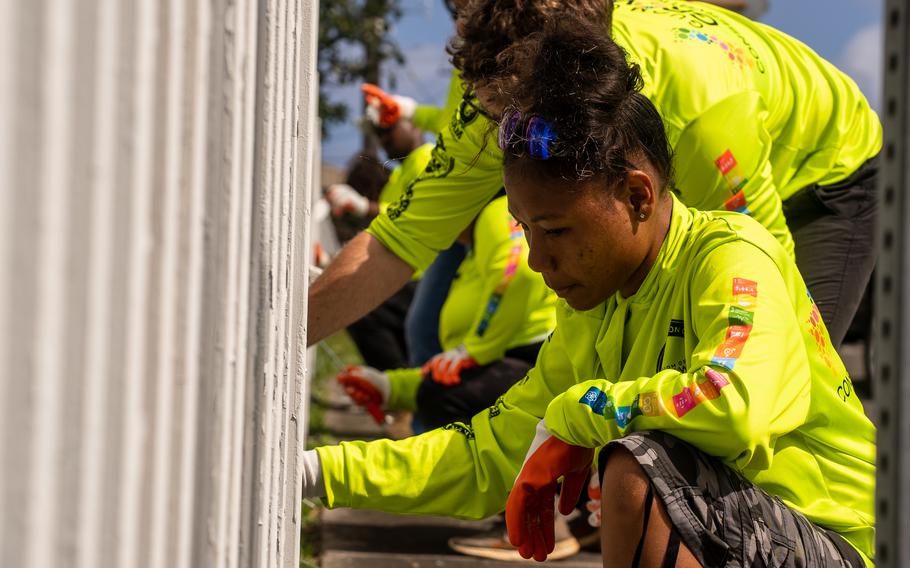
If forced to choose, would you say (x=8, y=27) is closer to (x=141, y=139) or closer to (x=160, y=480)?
(x=141, y=139)

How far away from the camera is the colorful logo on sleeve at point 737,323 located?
1874 mm

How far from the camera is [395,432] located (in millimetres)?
6293

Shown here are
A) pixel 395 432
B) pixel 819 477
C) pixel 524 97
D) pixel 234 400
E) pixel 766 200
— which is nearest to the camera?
pixel 234 400

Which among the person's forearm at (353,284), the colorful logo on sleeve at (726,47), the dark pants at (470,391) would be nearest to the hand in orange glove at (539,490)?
the person's forearm at (353,284)

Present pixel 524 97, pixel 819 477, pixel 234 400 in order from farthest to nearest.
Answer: pixel 524 97, pixel 819 477, pixel 234 400

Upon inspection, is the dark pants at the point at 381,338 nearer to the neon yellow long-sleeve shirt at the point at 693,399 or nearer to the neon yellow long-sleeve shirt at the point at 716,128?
the neon yellow long-sleeve shirt at the point at 716,128

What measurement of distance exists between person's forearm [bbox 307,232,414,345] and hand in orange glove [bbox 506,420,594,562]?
835 mm

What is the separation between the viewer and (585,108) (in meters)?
2.14

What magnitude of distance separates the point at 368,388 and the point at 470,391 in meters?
0.43

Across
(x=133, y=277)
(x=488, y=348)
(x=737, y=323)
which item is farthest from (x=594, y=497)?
(x=133, y=277)

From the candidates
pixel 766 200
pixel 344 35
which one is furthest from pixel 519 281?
pixel 344 35

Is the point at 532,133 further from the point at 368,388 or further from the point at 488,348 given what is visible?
the point at 488,348

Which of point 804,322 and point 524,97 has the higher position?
point 524,97

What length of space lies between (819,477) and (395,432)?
14.1ft
